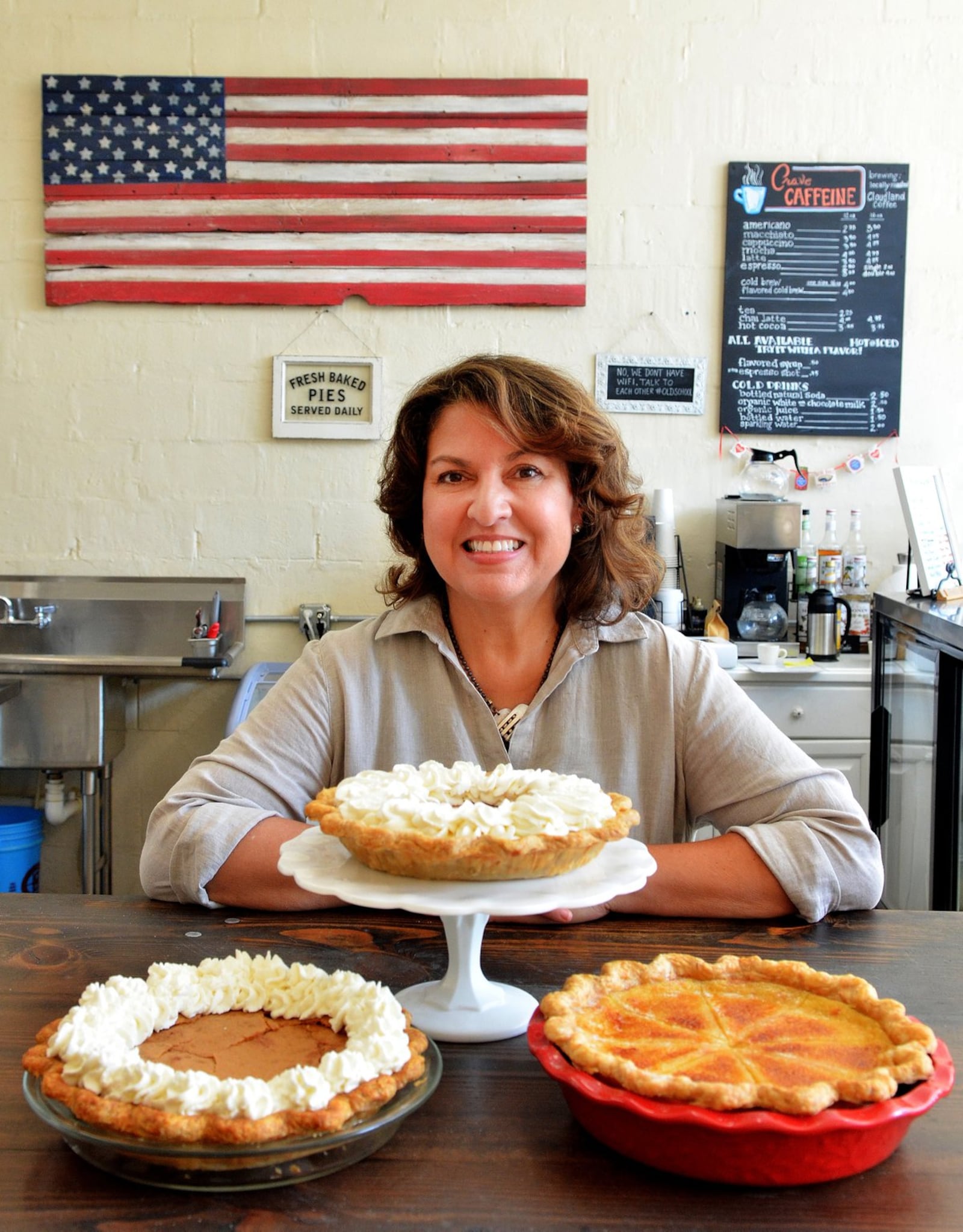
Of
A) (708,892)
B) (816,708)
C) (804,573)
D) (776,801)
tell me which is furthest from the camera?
(804,573)

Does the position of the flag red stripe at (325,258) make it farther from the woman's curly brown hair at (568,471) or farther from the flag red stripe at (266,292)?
the woman's curly brown hair at (568,471)

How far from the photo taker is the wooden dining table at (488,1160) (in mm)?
799

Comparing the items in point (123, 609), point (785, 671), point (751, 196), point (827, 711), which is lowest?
point (827, 711)

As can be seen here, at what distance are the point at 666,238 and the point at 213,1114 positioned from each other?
12.0ft

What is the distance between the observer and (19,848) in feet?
11.9

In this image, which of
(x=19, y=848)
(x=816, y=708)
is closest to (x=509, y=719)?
(x=816, y=708)

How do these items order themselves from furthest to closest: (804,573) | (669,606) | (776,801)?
(804,573) < (669,606) < (776,801)

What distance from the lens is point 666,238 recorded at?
13.1 ft

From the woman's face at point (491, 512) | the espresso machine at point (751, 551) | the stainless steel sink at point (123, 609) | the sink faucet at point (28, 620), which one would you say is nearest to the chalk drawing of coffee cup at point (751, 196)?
the espresso machine at point (751, 551)

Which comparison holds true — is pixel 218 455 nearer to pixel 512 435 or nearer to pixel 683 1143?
pixel 512 435

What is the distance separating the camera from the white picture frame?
A: 3414 millimetres

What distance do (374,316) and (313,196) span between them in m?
0.44

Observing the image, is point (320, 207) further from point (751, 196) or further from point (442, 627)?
point (442, 627)

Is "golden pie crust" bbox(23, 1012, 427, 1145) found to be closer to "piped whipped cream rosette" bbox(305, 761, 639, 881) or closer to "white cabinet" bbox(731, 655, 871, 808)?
"piped whipped cream rosette" bbox(305, 761, 639, 881)
